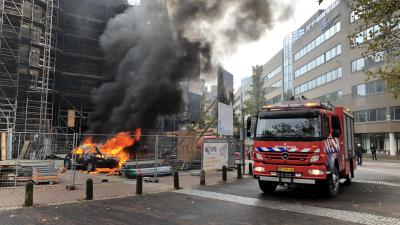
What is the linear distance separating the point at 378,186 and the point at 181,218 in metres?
9.07

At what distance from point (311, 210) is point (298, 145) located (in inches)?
74.0

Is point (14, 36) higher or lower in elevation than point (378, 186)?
higher

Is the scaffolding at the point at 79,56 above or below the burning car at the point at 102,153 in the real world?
above

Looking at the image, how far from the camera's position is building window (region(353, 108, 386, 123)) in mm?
41938

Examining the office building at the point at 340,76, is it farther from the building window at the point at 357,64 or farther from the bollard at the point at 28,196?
the bollard at the point at 28,196

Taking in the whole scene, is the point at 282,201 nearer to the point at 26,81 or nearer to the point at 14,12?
the point at 26,81

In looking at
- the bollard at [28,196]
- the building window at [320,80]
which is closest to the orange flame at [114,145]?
the bollard at [28,196]

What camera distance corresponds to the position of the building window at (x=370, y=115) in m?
41.9

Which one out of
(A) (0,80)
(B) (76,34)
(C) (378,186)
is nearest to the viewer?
(C) (378,186)

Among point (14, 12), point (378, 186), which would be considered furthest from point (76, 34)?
point (378, 186)

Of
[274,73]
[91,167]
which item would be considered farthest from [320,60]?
[91,167]

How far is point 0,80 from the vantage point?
25.1m

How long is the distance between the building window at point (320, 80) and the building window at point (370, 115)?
23.2 feet

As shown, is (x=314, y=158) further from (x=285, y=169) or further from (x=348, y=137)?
(x=348, y=137)
